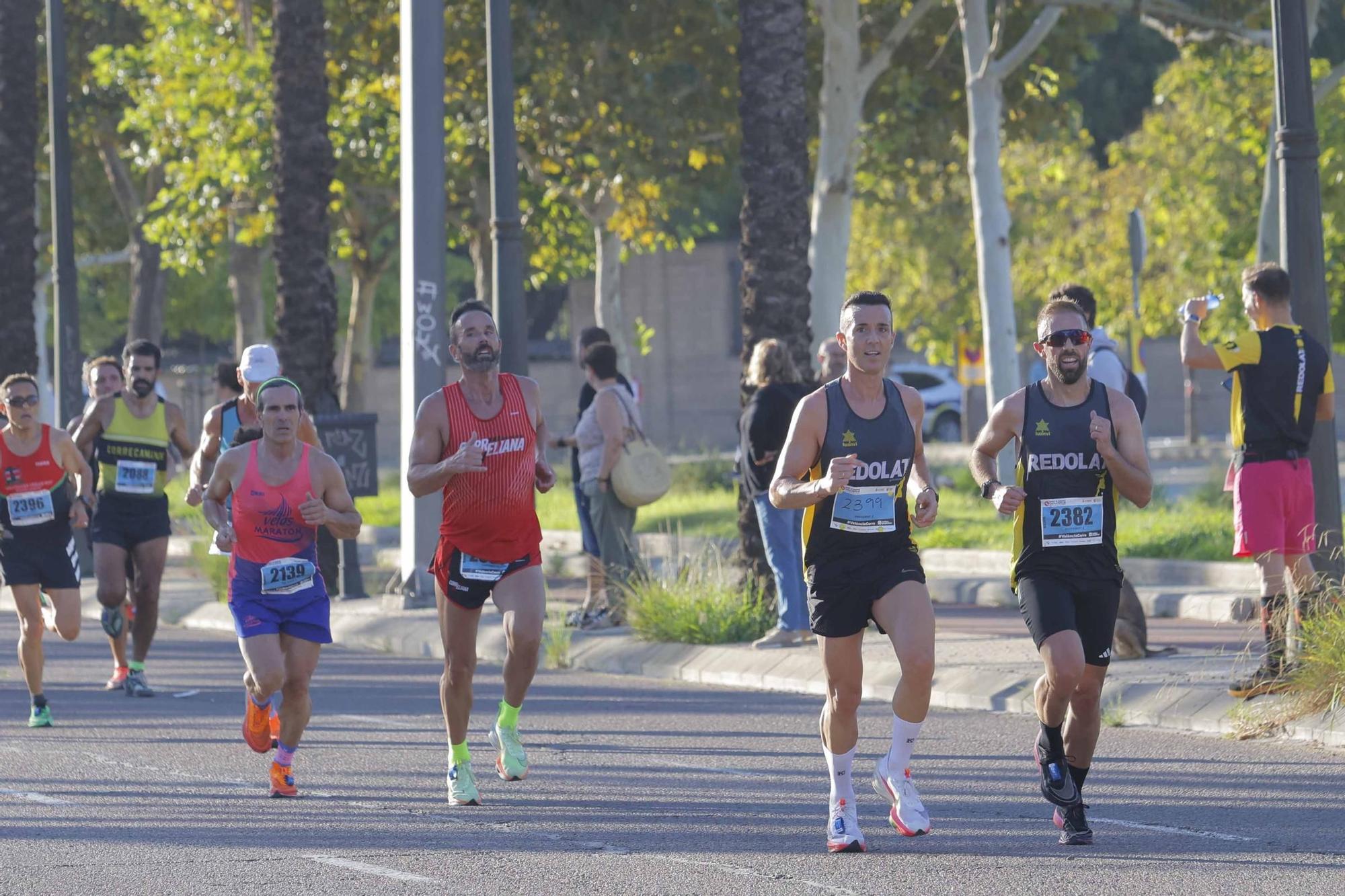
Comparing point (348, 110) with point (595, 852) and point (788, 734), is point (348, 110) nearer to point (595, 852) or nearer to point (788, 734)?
point (788, 734)

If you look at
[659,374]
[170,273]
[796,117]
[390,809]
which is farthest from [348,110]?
[659,374]

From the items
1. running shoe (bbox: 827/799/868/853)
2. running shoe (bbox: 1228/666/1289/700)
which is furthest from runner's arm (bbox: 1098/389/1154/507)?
running shoe (bbox: 1228/666/1289/700)

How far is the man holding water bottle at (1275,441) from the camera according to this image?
10078 millimetres

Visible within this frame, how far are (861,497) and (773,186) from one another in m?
7.05

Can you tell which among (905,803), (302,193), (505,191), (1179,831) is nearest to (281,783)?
(905,803)

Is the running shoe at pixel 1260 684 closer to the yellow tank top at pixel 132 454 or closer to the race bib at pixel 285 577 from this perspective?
the race bib at pixel 285 577

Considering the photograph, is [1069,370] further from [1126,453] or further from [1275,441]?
[1275,441]

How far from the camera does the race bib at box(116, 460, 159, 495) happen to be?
41.6 ft

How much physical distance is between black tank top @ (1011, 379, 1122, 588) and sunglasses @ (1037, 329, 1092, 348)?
0.17 meters

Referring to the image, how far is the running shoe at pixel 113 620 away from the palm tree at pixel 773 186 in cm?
412

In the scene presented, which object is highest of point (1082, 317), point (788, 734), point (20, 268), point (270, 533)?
point (20, 268)

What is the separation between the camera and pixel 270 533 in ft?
29.0

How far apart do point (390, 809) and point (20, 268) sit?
15.4 meters

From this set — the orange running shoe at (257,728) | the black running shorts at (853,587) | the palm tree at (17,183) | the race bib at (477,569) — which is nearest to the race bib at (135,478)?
the orange running shoe at (257,728)
